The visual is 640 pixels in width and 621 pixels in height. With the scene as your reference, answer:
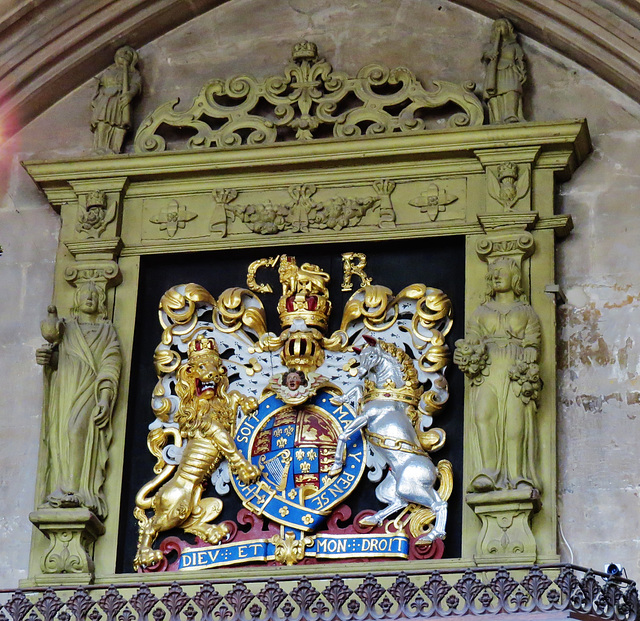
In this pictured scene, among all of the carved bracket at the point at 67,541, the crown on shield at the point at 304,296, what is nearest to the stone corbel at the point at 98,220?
the crown on shield at the point at 304,296

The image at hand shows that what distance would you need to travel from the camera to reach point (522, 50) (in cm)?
987

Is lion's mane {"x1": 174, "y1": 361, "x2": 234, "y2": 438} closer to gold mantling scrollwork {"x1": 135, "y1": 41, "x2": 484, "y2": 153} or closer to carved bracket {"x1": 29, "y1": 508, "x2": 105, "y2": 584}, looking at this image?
carved bracket {"x1": 29, "y1": 508, "x2": 105, "y2": 584}

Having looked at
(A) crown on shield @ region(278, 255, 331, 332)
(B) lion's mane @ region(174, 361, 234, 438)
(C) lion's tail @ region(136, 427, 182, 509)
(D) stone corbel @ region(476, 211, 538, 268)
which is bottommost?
(C) lion's tail @ region(136, 427, 182, 509)

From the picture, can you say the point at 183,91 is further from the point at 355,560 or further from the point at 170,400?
the point at 355,560

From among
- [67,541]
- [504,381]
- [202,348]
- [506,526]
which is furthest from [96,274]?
[506,526]

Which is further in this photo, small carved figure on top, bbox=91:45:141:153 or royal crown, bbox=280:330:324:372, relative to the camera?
small carved figure on top, bbox=91:45:141:153

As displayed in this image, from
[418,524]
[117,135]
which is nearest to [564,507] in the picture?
[418,524]

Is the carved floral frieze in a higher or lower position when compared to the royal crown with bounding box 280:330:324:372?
higher

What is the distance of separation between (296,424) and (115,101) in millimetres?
2088

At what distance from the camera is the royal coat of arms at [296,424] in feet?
29.3

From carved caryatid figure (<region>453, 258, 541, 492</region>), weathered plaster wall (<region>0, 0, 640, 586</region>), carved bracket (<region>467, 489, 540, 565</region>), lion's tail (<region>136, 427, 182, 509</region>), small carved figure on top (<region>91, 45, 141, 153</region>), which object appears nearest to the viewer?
carved bracket (<region>467, 489, 540, 565</region>)

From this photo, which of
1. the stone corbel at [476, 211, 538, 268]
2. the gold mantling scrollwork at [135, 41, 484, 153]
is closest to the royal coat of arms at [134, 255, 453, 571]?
the stone corbel at [476, 211, 538, 268]

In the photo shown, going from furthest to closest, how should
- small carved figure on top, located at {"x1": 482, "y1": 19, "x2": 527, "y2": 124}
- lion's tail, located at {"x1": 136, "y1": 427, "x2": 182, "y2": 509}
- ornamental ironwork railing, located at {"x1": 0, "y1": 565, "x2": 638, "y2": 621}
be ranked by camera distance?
small carved figure on top, located at {"x1": 482, "y1": 19, "x2": 527, "y2": 124}
lion's tail, located at {"x1": 136, "y1": 427, "x2": 182, "y2": 509}
ornamental ironwork railing, located at {"x1": 0, "y1": 565, "x2": 638, "y2": 621}

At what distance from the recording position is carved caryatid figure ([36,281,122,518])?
912cm
